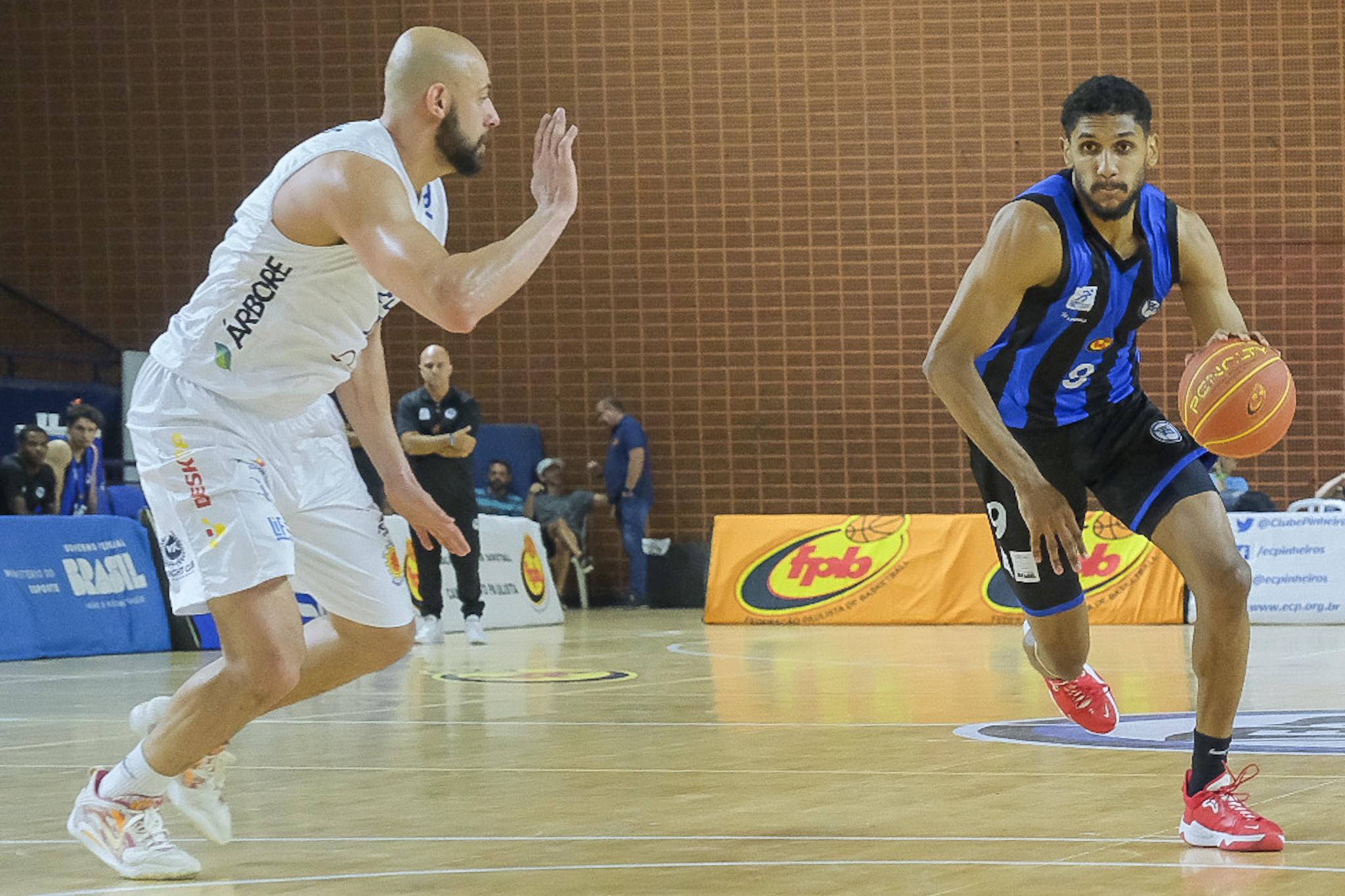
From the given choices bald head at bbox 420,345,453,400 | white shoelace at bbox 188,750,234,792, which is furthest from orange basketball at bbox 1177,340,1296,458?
bald head at bbox 420,345,453,400

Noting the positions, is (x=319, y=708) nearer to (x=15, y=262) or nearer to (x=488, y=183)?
(x=488, y=183)

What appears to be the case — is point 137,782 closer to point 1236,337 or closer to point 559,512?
point 1236,337

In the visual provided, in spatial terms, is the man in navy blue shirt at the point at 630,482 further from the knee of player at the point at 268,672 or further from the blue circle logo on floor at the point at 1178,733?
the knee of player at the point at 268,672

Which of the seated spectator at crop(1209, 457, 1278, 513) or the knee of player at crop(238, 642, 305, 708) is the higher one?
the knee of player at crop(238, 642, 305, 708)

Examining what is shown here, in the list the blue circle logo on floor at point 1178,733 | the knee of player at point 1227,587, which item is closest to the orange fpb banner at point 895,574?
the blue circle logo on floor at point 1178,733

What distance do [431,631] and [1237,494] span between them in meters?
7.20

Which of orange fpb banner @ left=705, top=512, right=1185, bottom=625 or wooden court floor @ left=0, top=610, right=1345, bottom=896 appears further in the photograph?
orange fpb banner @ left=705, top=512, right=1185, bottom=625

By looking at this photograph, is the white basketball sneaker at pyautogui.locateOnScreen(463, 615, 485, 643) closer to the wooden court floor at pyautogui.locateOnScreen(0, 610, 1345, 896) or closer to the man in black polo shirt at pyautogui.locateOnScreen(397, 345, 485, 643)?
the man in black polo shirt at pyautogui.locateOnScreen(397, 345, 485, 643)

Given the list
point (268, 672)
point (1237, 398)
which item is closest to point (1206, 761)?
point (1237, 398)

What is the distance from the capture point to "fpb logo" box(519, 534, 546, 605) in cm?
1488

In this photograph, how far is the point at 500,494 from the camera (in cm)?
1686

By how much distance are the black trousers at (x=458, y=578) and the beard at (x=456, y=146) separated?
7508mm

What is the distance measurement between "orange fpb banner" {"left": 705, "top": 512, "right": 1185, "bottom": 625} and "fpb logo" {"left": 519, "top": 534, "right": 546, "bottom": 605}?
1385 mm

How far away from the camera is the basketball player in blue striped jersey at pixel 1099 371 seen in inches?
172
